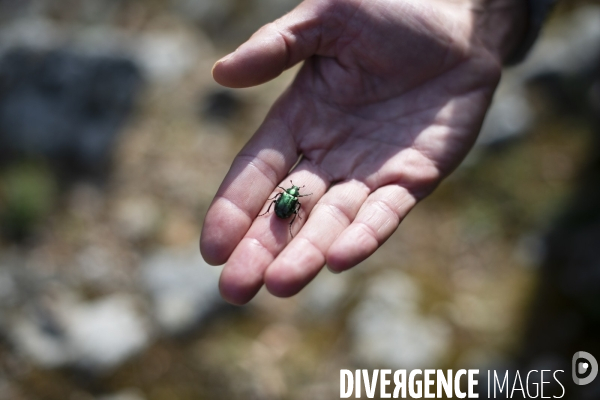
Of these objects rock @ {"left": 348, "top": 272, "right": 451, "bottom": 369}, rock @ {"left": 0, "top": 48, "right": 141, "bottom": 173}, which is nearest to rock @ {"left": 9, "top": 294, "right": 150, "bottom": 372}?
rock @ {"left": 0, "top": 48, "right": 141, "bottom": 173}

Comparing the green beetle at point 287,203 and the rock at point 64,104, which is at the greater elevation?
the rock at point 64,104

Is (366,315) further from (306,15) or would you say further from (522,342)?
(306,15)

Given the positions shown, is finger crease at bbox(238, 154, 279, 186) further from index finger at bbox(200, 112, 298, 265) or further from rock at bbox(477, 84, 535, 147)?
rock at bbox(477, 84, 535, 147)

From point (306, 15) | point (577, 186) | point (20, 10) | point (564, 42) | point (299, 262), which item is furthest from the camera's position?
point (20, 10)

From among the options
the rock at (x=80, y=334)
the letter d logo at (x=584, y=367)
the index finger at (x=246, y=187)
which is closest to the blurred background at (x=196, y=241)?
the rock at (x=80, y=334)

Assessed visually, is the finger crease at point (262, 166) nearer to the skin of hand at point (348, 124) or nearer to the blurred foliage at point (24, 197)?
the skin of hand at point (348, 124)

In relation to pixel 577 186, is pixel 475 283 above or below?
below

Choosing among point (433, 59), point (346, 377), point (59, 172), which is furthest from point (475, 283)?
point (59, 172)
